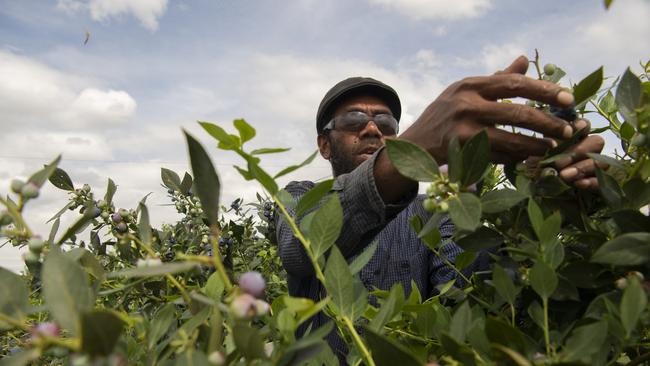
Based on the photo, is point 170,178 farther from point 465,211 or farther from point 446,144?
point 465,211

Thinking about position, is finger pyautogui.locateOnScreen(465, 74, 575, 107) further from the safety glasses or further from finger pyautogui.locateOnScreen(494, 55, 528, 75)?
the safety glasses

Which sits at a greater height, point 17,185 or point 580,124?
point 580,124

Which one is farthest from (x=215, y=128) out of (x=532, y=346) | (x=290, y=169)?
(x=532, y=346)

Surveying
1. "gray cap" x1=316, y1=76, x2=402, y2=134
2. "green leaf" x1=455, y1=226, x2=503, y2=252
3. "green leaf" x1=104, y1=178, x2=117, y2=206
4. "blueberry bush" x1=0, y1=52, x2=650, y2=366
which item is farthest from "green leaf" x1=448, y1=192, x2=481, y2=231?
"gray cap" x1=316, y1=76, x2=402, y2=134

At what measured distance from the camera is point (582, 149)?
72 cm

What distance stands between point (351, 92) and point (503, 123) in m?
3.40

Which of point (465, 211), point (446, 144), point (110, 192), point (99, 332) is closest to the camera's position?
point (99, 332)

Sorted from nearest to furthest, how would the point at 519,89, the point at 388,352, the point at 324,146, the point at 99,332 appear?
the point at 99,332, the point at 388,352, the point at 519,89, the point at 324,146

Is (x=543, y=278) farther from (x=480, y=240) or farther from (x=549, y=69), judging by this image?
(x=549, y=69)

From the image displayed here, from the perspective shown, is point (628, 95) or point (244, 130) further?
point (628, 95)

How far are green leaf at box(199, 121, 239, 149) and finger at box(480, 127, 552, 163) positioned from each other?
16.2 inches

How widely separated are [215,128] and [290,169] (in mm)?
93

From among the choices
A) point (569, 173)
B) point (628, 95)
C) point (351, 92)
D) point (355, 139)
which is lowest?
point (569, 173)

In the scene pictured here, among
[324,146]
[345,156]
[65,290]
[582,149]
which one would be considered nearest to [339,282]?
[65,290]
